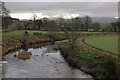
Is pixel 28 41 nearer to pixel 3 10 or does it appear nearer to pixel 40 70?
pixel 3 10

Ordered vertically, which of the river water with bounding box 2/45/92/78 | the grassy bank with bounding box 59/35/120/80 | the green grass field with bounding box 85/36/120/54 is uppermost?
the green grass field with bounding box 85/36/120/54

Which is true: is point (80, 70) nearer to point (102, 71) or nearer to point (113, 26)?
point (102, 71)

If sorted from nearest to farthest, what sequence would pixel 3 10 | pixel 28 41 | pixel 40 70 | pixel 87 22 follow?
1. pixel 40 70
2. pixel 28 41
3. pixel 3 10
4. pixel 87 22

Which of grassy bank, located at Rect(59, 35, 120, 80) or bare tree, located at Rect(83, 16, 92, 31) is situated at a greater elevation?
bare tree, located at Rect(83, 16, 92, 31)

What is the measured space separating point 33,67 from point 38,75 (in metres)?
3.58

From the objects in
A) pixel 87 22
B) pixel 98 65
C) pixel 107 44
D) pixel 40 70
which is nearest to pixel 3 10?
pixel 107 44

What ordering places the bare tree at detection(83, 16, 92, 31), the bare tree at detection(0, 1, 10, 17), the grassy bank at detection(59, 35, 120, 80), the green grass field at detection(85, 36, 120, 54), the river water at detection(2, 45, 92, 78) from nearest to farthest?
1. the grassy bank at detection(59, 35, 120, 80)
2. the river water at detection(2, 45, 92, 78)
3. the green grass field at detection(85, 36, 120, 54)
4. the bare tree at detection(0, 1, 10, 17)
5. the bare tree at detection(83, 16, 92, 31)

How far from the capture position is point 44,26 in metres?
80.9

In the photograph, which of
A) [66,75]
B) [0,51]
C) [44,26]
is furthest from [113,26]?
[66,75]

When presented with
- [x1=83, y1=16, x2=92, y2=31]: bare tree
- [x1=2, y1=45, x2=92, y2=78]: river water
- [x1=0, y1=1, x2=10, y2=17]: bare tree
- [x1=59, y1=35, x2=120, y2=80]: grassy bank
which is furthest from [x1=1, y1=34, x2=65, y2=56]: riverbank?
[x1=83, y1=16, x2=92, y2=31]: bare tree

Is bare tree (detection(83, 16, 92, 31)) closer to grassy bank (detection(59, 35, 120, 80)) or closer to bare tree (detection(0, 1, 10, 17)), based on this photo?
bare tree (detection(0, 1, 10, 17))

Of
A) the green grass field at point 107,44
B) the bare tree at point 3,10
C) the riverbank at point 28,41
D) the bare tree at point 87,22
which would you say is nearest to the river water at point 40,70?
the green grass field at point 107,44

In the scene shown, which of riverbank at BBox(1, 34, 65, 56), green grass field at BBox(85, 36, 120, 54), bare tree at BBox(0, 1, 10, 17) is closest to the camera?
green grass field at BBox(85, 36, 120, 54)

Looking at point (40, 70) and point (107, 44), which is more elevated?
point (107, 44)
